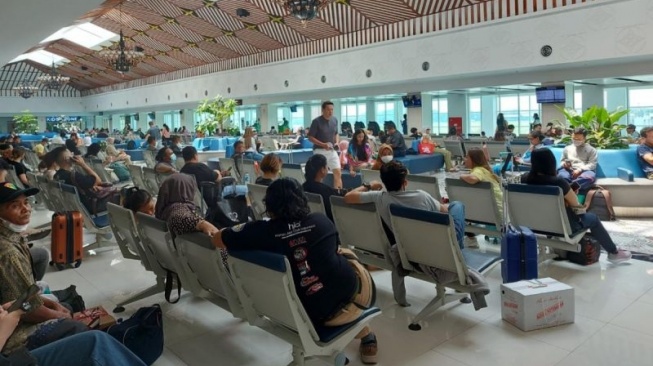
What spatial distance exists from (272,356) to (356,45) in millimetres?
16618

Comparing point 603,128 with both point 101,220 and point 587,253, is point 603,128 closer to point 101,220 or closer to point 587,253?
point 587,253

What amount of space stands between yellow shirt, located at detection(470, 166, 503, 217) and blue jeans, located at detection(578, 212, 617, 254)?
81 cm

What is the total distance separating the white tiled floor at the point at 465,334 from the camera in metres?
3.38

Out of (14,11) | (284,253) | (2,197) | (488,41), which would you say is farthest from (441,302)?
(488,41)

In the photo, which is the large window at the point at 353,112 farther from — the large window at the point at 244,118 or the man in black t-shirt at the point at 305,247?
the man in black t-shirt at the point at 305,247

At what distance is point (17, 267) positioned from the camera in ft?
8.86

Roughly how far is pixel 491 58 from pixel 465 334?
12438 millimetres

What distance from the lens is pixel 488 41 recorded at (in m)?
14.6

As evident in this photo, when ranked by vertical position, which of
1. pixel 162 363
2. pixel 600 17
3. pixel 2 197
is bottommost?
pixel 162 363

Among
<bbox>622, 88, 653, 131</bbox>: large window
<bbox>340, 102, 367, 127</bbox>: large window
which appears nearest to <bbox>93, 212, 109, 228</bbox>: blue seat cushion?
<bbox>622, 88, 653, 131</bbox>: large window

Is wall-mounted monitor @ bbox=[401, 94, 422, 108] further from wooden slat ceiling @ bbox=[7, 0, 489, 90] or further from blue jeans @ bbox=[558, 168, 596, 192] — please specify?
blue jeans @ bbox=[558, 168, 596, 192]

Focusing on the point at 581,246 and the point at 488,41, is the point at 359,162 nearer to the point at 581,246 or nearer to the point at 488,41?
the point at 581,246

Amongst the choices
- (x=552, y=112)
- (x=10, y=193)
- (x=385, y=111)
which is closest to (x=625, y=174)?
(x=10, y=193)

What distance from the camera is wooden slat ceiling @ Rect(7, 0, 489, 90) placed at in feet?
55.7
